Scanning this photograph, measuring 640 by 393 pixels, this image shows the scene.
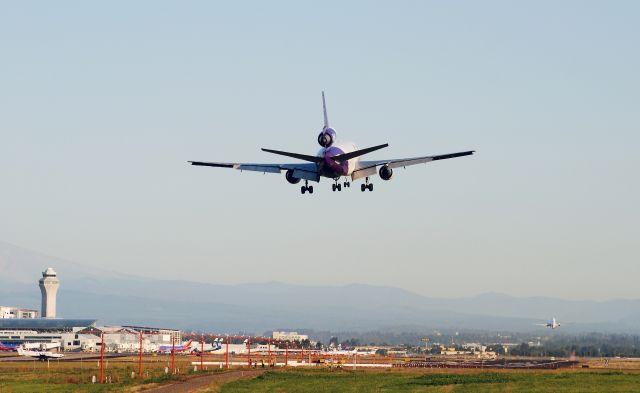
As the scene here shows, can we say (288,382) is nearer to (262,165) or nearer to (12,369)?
(262,165)

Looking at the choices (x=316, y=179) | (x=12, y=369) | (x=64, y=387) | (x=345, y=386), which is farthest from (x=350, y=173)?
(x=12, y=369)

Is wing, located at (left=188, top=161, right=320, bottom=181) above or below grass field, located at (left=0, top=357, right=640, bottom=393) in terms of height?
above

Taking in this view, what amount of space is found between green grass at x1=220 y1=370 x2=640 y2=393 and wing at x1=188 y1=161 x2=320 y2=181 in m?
20.5

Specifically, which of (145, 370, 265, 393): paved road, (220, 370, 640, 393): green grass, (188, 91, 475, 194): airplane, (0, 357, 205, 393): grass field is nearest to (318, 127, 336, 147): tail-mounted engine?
(188, 91, 475, 194): airplane

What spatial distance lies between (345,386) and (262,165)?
2392 cm

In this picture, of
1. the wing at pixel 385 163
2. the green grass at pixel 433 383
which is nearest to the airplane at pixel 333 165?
the wing at pixel 385 163

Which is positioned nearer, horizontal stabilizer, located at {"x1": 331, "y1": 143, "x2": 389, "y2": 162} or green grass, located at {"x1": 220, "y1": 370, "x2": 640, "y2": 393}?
horizontal stabilizer, located at {"x1": 331, "y1": 143, "x2": 389, "y2": 162}

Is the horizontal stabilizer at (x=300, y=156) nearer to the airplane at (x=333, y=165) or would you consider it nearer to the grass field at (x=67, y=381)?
the airplane at (x=333, y=165)

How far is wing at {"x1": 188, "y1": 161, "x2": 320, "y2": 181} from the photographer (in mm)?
100750

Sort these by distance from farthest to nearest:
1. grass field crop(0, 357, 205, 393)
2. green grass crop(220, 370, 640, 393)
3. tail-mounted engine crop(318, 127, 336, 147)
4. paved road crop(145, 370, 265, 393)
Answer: grass field crop(0, 357, 205, 393) < paved road crop(145, 370, 265, 393) < green grass crop(220, 370, 640, 393) < tail-mounted engine crop(318, 127, 336, 147)

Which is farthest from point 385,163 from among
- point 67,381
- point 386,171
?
point 67,381

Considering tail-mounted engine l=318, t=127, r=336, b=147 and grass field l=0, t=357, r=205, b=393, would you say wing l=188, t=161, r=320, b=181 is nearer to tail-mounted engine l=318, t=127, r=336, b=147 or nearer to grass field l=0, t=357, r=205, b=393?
tail-mounted engine l=318, t=127, r=336, b=147

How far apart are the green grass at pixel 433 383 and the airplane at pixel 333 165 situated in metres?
20.0

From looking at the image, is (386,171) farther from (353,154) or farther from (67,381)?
(67,381)
